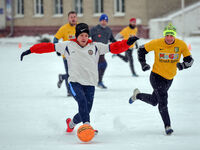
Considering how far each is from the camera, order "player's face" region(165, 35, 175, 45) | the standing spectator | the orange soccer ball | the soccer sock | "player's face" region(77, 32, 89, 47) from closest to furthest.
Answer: the orange soccer ball
"player's face" region(77, 32, 89, 47)
"player's face" region(165, 35, 175, 45)
the soccer sock
the standing spectator

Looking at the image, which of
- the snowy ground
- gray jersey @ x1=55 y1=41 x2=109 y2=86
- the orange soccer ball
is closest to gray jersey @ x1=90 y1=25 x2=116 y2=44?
the snowy ground

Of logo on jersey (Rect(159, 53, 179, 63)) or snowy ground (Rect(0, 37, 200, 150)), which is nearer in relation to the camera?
snowy ground (Rect(0, 37, 200, 150))

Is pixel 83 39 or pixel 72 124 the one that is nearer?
pixel 83 39

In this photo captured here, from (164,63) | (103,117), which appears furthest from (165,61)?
(103,117)

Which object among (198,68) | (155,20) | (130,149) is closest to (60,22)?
A: (155,20)

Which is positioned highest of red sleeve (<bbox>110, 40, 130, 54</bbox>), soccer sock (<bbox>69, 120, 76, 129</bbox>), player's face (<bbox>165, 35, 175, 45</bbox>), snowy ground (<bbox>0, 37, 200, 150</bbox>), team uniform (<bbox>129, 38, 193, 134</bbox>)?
player's face (<bbox>165, 35, 175, 45</bbox>)

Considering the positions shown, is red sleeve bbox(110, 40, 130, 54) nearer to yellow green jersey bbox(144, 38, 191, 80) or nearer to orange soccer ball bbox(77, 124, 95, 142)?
yellow green jersey bbox(144, 38, 191, 80)

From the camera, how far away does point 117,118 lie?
7.98 m

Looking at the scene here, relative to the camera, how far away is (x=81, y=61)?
653 cm

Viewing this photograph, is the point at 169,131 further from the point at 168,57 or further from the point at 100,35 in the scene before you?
the point at 100,35

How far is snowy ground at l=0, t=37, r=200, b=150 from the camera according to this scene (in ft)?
20.3

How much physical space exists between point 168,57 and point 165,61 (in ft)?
0.27

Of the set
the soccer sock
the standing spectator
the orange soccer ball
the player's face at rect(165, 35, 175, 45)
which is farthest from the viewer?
the standing spectator

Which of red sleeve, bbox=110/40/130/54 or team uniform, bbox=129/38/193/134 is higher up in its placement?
red sleeve, bbox=110/40/130/54
